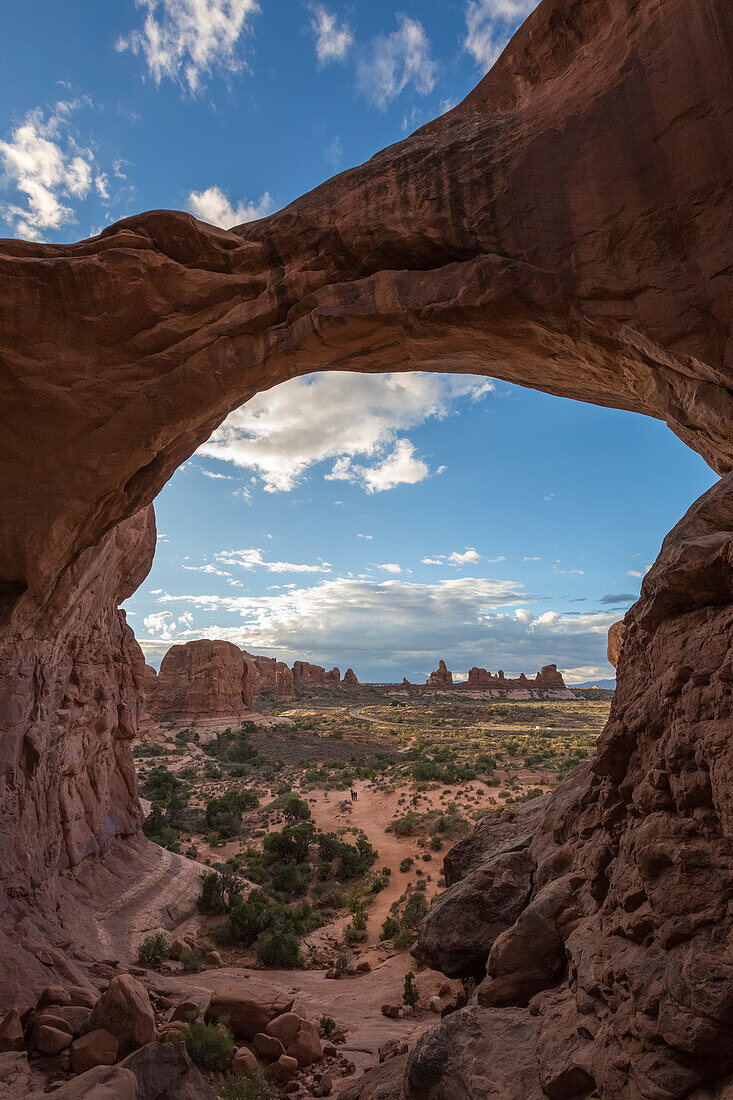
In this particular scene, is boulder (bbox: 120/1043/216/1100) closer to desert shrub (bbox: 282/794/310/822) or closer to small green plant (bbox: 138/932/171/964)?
small green plant (bbox: 138/932/171/964)

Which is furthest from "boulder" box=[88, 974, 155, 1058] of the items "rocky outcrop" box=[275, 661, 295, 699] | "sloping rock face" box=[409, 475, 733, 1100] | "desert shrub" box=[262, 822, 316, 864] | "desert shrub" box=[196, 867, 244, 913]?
"rocky outcrop" box=[275, 661, 295, 699]

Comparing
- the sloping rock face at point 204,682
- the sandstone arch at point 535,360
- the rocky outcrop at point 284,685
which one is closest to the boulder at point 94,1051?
the sandstone arch at point 535,360

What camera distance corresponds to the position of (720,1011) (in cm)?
301

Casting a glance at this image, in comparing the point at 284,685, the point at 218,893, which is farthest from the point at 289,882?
the point at 284,685

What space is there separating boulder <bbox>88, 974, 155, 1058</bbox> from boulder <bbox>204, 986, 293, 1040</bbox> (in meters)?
1.57

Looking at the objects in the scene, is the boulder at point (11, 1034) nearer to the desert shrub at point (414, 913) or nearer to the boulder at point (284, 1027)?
the boulder at point (284, 1027)

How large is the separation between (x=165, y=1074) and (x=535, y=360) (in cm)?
1127

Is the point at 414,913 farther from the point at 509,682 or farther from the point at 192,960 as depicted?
the point at 509,682

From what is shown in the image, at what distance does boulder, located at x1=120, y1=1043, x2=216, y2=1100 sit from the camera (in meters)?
5.29

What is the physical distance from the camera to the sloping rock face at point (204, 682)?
51.3 m

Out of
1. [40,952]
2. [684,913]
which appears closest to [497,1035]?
[684,913]

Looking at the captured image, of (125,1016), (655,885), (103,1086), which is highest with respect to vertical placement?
(655,885)

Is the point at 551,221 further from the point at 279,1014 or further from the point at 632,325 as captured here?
the point at 279,1014

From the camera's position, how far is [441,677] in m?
106
